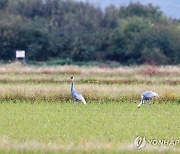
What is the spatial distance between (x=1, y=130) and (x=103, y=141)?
2.64 m

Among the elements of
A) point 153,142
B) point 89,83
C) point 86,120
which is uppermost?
point 153,142

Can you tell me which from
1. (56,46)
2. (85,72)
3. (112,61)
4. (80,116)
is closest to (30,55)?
(56,46)

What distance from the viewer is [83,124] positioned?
566 inches

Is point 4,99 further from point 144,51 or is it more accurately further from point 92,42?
point 92,42

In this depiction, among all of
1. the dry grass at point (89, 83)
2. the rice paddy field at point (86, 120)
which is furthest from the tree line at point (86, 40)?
the rice paddy field at point (86, 120)

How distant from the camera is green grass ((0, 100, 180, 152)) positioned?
11656 mm

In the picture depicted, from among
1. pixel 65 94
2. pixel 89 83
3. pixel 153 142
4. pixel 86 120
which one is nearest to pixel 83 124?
pixel 86 120

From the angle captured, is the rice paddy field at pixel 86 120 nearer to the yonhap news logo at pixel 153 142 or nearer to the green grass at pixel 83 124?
Answer: the green grass at pixel 83 124

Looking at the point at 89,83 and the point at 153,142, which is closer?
the point at 153,142

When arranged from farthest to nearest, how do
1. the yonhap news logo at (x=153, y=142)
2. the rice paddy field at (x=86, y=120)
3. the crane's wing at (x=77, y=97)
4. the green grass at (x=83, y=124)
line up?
the crane's wing at (x=77, y=97), the green grass at (x=83, y=124), the yonhap news logo at (x=153, y=142), the rice paddy field at (x=86, y=120)

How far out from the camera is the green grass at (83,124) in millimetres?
11656

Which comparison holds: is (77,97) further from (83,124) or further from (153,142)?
(153,142)

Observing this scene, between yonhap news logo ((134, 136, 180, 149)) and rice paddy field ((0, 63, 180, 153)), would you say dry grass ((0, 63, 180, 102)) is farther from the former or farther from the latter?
yonhap news logo ((134, 136, 180, 149))

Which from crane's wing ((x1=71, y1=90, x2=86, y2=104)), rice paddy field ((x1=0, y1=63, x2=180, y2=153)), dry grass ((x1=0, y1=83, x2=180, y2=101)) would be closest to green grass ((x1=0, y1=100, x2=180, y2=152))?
rice paddy field ((x1=0, y1=63, x2=180, y2=153))
